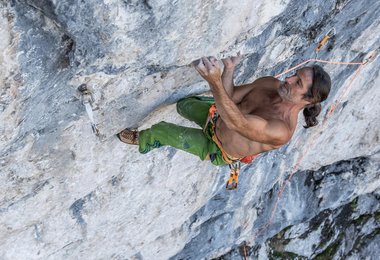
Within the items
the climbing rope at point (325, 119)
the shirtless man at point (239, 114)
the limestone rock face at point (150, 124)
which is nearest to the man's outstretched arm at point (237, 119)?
the shirtless man at point (239, 114)

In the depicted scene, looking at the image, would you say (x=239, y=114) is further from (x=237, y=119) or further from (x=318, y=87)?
(x=318, y=87)

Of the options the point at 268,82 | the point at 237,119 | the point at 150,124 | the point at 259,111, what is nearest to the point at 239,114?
the point at 237,119

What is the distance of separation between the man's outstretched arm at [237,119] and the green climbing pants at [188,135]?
3.00ft

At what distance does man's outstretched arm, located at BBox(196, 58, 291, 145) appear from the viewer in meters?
3.26

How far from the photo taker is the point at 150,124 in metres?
4.91

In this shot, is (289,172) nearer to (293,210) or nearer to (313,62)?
(293,210)

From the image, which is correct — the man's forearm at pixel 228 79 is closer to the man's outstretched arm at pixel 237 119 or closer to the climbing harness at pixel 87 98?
the man's outstretched arm at pixel 237 119

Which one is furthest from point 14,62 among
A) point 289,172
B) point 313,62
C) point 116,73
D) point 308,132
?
point 289,172

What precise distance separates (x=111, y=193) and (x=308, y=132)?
10.3ft

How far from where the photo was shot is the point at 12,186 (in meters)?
4.29

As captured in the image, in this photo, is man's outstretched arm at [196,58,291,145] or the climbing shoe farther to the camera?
the climbing shoe

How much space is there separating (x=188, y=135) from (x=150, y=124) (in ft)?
1.36

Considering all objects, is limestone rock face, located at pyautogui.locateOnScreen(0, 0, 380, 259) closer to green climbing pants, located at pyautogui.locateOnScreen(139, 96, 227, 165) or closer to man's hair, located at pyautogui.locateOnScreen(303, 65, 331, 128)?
green climbing pants, located at pyautogui.locateOnScreen(139, 96, 227, 165)

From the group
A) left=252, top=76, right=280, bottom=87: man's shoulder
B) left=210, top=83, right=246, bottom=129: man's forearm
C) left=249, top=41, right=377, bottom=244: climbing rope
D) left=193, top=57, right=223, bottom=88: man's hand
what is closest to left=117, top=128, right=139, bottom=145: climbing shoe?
left=252, top=76, right=280, bottom=87: man's shoulder
